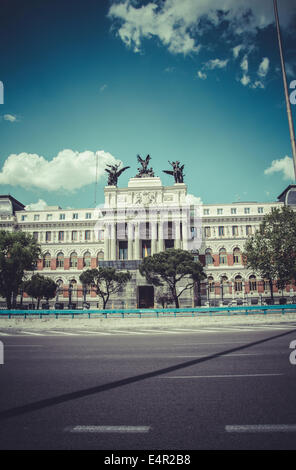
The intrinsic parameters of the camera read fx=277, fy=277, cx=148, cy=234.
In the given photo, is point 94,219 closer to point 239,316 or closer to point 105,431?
point 239,316

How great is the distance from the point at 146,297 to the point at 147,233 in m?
11.3

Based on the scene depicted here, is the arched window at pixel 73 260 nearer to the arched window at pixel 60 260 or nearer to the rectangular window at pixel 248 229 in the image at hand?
the arched window at pixel 60 260

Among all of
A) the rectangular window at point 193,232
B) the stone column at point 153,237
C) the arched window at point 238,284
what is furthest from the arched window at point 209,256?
the stone column at point 153,237

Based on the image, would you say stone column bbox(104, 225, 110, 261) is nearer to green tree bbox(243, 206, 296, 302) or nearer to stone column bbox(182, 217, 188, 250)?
stone column bbox(182, 217, 188, 250)

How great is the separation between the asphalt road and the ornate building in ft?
132

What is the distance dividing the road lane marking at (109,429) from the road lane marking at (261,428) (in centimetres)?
110

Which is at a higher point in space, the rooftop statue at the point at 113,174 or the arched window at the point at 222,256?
the rooftop statue at the point at 113,174

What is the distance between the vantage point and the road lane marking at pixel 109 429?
3.56 metres

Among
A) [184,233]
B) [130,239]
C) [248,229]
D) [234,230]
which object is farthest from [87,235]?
[248,229]

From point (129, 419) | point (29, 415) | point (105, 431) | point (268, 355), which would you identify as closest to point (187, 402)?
point (129, 419)

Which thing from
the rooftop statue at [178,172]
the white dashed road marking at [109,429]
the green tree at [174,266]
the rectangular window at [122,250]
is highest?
the rooftop statue at [178,172]

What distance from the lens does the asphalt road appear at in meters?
3.34

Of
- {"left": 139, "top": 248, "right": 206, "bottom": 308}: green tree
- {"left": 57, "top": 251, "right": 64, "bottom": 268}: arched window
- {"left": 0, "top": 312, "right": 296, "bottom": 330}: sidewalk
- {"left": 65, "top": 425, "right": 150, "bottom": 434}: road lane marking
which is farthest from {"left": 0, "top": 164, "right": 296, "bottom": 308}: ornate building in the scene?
{"left": 65, "top": 425, "right": 150, "bottom": 434}: road lane marking
